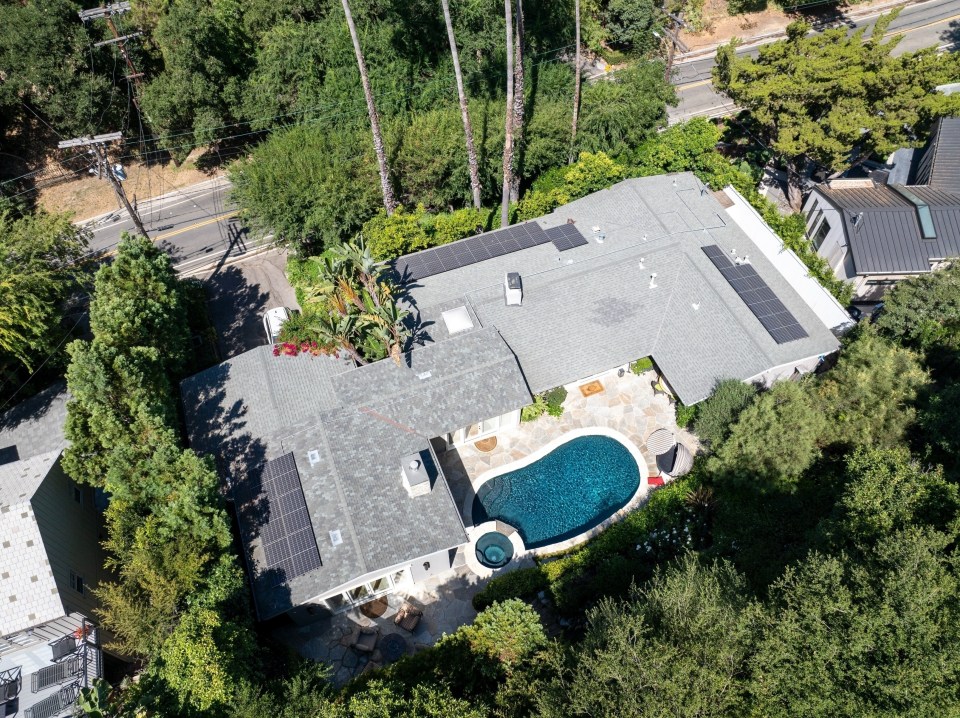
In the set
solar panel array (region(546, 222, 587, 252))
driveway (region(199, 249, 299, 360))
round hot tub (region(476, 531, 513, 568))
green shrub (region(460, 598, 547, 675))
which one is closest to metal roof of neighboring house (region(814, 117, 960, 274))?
solar panel array (region(546, 222, 587, 252))

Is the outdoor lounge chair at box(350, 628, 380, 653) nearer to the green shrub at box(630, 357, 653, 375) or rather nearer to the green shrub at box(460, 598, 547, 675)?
the green shrub at box(460, 598, 547, 675)

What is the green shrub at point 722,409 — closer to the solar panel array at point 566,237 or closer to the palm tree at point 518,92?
the solar panel array at point 566,237

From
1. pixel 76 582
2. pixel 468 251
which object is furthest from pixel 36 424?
pixel 468 251

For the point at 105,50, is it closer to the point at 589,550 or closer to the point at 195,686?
the point at 195,686

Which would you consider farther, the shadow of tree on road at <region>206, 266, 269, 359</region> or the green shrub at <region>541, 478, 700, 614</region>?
the shadow of tree on road at <region>206, 266, 269, 359</region>

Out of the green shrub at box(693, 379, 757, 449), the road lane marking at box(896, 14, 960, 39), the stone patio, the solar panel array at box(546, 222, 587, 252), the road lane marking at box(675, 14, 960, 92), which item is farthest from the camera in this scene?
the road lane marking at box(896, 14, 960, 39)

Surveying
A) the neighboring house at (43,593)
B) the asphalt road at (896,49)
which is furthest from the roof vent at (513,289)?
the asphalt road at (896,49)
